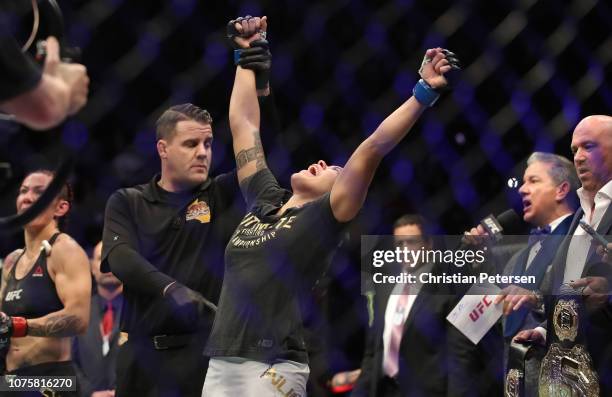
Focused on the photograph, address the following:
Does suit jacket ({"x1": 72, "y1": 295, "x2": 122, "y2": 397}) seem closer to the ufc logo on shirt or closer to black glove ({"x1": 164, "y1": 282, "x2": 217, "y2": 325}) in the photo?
the ufc logo on shirt

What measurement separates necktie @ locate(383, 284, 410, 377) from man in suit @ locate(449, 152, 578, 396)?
0.24 metres

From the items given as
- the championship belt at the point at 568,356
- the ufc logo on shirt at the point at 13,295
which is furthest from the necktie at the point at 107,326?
the championship belt at the point at 568,356

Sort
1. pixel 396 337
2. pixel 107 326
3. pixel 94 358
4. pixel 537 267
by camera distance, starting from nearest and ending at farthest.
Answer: pixel 537 267, pixel 94 358, pixel 396 337, pixel 107 326

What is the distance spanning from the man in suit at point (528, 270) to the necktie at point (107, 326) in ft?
4.22

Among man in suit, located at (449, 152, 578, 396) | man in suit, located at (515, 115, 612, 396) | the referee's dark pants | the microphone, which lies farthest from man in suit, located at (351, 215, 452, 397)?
the referee's dark pants

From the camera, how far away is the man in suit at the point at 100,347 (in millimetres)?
3232

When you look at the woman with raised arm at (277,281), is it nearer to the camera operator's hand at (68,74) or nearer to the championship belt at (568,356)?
the championship belt at (568,356)

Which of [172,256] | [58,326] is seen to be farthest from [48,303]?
[172,256]

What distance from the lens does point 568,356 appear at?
7.85 feet

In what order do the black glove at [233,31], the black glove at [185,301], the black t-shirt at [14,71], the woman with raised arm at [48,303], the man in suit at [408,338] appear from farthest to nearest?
the man in suit at [408,338], the woman with raised arm at [48,303], the black glove at [233,31], the black glove at [185,301], the black t-shirt at [14,71]

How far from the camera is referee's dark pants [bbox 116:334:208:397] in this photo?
2.43m

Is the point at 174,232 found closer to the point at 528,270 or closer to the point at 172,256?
the point at 172,256

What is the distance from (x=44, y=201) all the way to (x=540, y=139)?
2873 mm

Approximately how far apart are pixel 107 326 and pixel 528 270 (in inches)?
67.4
